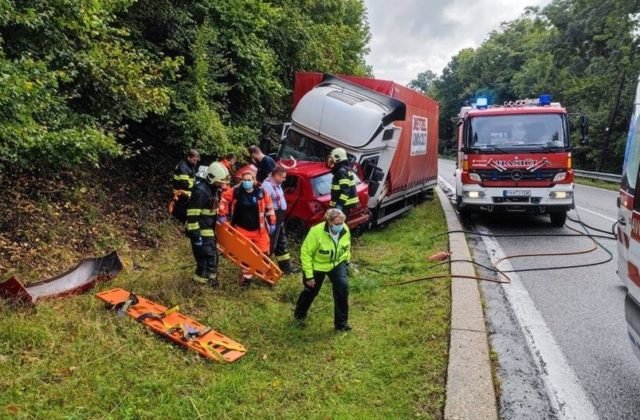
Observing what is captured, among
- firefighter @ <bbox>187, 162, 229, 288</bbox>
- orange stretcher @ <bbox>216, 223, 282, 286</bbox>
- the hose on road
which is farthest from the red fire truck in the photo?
firefighter @ <bbox>187, 162, 229, 288</bbox>

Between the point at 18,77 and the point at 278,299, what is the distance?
3.39m

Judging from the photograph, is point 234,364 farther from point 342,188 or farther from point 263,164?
point 263,164

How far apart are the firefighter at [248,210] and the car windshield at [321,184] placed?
67.6 inches

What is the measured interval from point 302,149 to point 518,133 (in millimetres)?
4245

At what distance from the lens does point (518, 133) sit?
33.5 feet

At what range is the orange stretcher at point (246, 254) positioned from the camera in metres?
5.98

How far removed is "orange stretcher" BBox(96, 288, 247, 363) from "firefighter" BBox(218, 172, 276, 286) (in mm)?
1442

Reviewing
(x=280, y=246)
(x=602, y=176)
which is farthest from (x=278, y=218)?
(x=602, y=176)

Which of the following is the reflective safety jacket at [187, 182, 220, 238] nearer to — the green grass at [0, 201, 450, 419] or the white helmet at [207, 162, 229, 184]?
the white helmet at [207, 162, 229, 184]

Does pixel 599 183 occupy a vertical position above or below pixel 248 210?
below

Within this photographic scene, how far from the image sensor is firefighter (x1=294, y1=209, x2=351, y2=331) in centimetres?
497

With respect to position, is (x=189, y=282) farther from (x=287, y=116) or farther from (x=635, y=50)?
(x=635, y=50)

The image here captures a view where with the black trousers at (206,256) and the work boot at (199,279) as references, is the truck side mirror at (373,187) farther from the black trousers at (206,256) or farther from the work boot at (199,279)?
the work boot at (199,279)

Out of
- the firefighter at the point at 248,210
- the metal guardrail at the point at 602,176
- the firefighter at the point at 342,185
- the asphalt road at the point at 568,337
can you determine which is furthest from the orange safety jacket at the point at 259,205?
the metal guardrail at the point at 602,176
